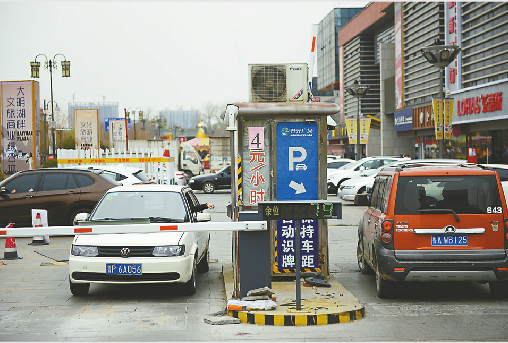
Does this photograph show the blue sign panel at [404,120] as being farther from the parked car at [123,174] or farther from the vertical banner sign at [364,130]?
the parked car at [123,174]

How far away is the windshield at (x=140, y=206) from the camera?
902 cm

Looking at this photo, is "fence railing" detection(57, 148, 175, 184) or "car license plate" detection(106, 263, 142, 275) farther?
"fence railing" detection(57, 148, 175, 184)

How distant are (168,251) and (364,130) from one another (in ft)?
115

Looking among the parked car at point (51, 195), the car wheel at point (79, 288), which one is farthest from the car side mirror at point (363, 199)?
the parked car at point (51, 195)

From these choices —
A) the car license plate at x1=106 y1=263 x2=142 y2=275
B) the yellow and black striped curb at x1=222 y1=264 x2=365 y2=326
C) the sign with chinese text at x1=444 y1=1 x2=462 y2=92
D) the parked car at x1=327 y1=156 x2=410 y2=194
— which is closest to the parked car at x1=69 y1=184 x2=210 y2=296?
the car license plate at x1=106 y1=263 x2=142 y2=275

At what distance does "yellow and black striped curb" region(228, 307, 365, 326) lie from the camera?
269 inches

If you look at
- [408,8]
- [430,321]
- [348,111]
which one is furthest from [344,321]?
[348,111]

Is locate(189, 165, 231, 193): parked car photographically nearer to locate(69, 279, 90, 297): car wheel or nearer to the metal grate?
the metal grate

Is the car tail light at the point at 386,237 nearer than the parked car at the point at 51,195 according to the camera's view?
Yes

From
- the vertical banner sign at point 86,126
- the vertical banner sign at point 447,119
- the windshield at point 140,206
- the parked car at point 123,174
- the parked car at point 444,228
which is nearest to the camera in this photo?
the parked car at point 444,228

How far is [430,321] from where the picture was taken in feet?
22.8

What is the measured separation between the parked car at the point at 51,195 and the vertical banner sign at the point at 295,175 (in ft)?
24.7

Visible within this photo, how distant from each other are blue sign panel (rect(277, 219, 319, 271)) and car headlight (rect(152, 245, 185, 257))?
1573 millimetres

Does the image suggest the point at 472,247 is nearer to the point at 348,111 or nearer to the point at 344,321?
the point at 344,321
